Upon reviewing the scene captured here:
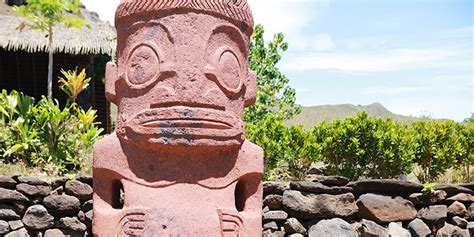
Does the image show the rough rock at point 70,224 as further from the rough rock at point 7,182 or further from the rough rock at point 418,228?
the rough rock at point 418,228

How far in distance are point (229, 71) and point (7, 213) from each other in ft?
10.9

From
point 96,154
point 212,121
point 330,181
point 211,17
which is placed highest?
point 211,17

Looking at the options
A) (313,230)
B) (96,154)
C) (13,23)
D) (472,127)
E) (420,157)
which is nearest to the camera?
(96,154)

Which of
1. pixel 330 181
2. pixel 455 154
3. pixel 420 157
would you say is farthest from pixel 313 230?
pixel 455 154

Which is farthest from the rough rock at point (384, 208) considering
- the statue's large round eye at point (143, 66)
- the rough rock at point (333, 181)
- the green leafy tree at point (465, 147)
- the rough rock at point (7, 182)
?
the rough rock at point (7, 182)

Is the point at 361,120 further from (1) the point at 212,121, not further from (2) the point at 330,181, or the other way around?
(1) the point at 212,121

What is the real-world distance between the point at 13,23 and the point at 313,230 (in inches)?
325

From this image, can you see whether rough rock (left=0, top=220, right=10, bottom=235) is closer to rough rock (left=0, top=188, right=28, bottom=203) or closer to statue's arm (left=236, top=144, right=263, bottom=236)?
rough rock (left=0, top=188, right=28, bottom=203)

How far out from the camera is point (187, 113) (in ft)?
9.37

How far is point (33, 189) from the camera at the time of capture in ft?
17.3

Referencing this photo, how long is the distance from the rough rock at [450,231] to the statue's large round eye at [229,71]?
374 centimetres

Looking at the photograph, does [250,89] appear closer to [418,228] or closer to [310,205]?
[310,205]

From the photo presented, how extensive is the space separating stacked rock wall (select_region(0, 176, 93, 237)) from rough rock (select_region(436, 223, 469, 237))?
3.73 m

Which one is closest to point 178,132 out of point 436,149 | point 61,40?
point 436,149
